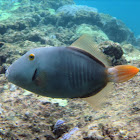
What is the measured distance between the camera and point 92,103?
1227mm

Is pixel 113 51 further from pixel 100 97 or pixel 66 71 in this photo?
pixel 66 71

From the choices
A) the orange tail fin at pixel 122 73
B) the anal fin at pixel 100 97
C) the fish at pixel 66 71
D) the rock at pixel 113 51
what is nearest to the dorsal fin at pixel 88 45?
the fish at pixel 66 71

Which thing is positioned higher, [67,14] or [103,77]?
[67,14]

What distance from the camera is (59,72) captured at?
3.61ft

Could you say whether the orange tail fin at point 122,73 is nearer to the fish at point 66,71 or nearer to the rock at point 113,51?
the fish at point 66,71

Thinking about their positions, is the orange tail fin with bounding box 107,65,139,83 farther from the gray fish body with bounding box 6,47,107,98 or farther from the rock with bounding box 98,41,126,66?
the rock with bounding box 98,41,126,66

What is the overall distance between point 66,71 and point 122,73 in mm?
446

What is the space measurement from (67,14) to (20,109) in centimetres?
1392

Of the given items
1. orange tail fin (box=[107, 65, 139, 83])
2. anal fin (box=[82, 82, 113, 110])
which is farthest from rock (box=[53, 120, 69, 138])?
orange tail fin (box=[107, 65, 139, 83])

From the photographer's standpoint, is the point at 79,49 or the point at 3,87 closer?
the point at 79,49

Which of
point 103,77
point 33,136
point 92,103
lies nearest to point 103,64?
point 103,77

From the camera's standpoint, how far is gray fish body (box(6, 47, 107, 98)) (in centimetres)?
110

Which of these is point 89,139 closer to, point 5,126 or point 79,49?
point 79,49

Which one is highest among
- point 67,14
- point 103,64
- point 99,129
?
point 67,14
